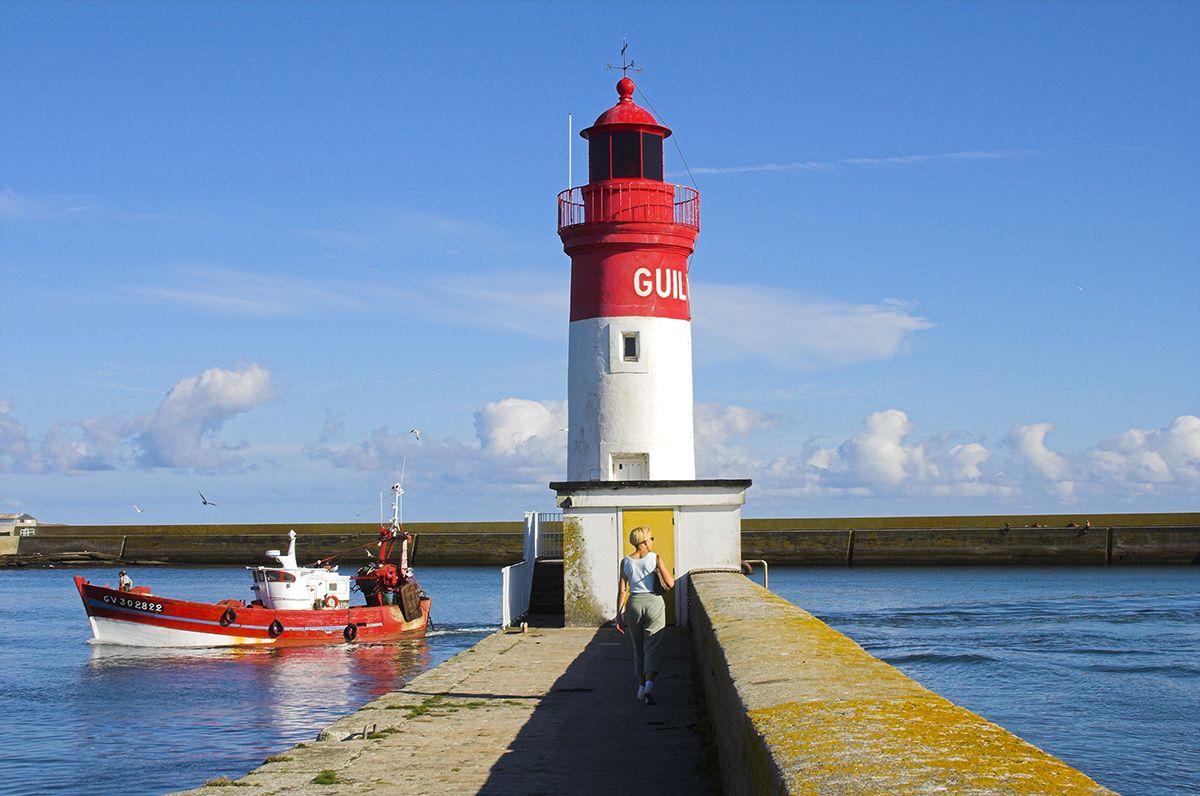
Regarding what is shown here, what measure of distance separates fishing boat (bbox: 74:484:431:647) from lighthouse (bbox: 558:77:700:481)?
509 inches

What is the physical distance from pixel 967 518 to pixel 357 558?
35665mm

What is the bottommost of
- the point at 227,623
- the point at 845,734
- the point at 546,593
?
the point at 227,623

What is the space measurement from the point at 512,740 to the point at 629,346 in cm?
1397

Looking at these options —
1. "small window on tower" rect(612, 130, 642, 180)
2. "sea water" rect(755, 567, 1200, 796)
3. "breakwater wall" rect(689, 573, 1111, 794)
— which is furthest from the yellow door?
"breakwater wall" rect(689, 573, 1111, 794)

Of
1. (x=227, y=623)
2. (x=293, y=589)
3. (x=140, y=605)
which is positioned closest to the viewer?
(x=227, y=623)

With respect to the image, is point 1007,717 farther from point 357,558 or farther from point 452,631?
point 357,558

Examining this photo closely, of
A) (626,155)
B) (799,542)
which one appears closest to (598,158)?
(626,155)

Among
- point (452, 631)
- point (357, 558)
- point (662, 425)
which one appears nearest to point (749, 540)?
point (357, 558)

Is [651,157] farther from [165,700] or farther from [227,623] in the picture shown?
[227,623]

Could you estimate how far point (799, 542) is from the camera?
6881 centimetres

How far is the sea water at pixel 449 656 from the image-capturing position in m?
19.4

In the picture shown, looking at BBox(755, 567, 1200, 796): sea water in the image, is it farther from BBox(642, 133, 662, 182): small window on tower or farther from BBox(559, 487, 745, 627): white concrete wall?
BBox(642, 133, 662, 182): small window on tower

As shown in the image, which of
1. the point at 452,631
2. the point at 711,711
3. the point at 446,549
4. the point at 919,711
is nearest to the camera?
the point at 919,711

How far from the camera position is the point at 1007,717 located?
23.3m
